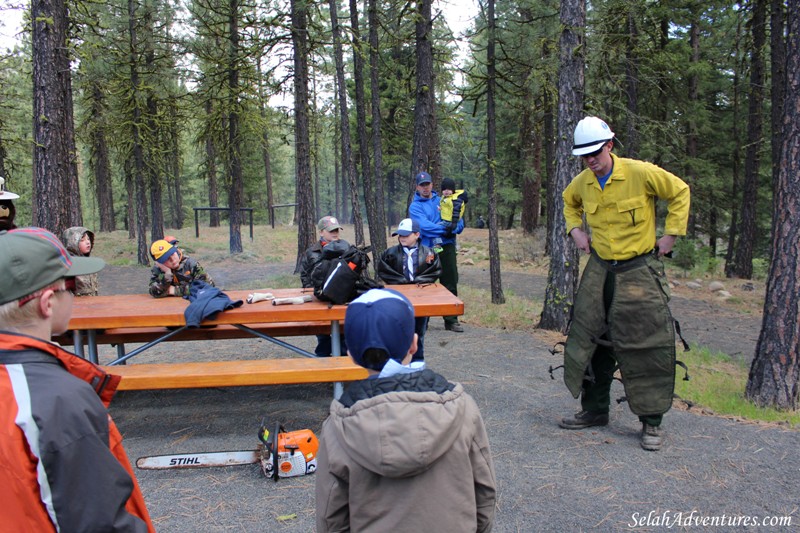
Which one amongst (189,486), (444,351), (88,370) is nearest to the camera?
(88,370)

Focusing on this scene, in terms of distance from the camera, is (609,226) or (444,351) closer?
(609,226)

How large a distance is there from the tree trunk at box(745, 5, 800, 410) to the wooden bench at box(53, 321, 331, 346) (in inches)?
166

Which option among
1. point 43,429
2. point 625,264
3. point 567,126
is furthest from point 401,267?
point 43,429

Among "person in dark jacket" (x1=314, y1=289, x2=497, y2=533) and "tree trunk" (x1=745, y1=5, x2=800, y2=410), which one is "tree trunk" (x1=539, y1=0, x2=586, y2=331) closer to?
"tree trunk" (x1=745, y1=5, x2=800, y2=410)

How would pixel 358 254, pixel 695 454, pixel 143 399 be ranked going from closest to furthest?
pixel 695 454
pixel 358 254
pixel 143 399

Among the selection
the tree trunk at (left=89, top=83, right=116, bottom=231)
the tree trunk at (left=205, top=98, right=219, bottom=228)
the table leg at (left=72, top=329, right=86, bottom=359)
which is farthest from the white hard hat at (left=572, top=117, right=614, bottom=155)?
the tree trunk at (left=89, top=83, right=116, bottom=231)

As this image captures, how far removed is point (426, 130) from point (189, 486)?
8062 millimetres

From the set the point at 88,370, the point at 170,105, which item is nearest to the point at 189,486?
the point at 88,370

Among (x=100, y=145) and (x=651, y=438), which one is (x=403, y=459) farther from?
(x=100, y=145)

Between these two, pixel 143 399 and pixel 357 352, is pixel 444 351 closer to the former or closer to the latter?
pixel 143 399

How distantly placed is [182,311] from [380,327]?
3510 millimetres

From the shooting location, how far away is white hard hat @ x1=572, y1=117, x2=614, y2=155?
4.08 metres

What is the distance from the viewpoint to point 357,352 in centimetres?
192

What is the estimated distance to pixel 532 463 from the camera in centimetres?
417
